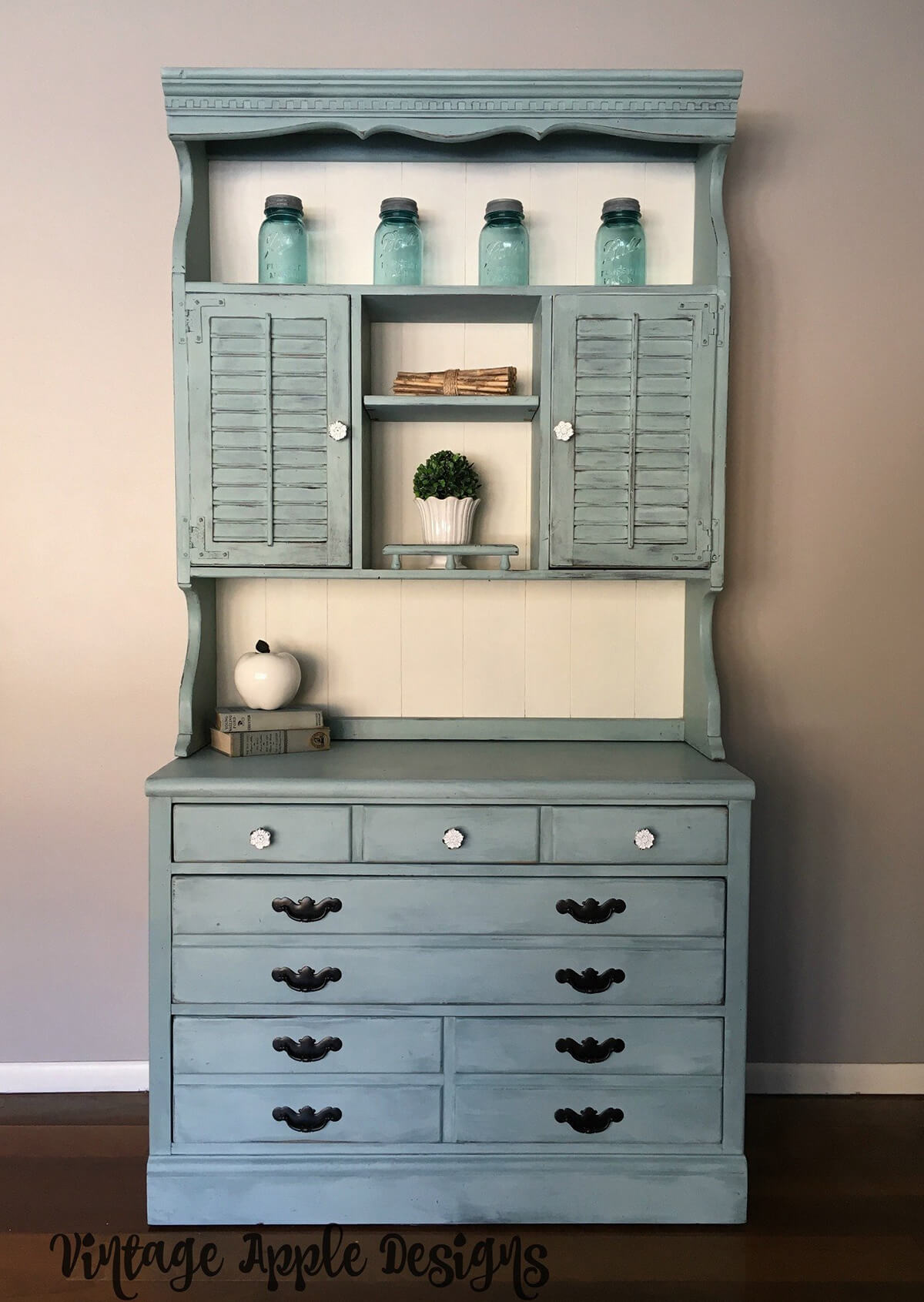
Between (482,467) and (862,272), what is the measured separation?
106 centimetres

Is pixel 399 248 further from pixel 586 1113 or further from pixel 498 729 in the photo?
pixel 586 1113

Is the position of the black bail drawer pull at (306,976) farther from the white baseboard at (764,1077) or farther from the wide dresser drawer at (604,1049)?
the white baseboard at (764,1077)

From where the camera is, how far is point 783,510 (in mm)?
2504

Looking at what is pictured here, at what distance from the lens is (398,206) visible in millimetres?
2225

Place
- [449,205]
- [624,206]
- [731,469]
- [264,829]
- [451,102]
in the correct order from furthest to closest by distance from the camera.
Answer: [731,469] < [449,205] < [624,206] < [451,102] < [264,829]

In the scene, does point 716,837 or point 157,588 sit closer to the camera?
point 716,837

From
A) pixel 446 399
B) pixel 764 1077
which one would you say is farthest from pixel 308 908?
pixel 764 1077

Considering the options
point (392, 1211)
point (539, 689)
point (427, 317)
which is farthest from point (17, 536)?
point (392, 1211)

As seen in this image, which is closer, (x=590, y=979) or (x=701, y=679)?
(x=590, y=979)

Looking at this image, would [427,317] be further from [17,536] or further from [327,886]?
[327,886]

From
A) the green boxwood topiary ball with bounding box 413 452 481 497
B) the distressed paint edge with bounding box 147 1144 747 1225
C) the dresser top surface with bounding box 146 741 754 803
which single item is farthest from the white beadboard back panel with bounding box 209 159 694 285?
the distressed paint edge with bounding box 147 1144 747 1225

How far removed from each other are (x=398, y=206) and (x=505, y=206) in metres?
0.24

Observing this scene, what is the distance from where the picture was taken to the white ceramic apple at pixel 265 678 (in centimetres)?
229

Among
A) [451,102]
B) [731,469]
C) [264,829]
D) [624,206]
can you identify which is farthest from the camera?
[731,469]
